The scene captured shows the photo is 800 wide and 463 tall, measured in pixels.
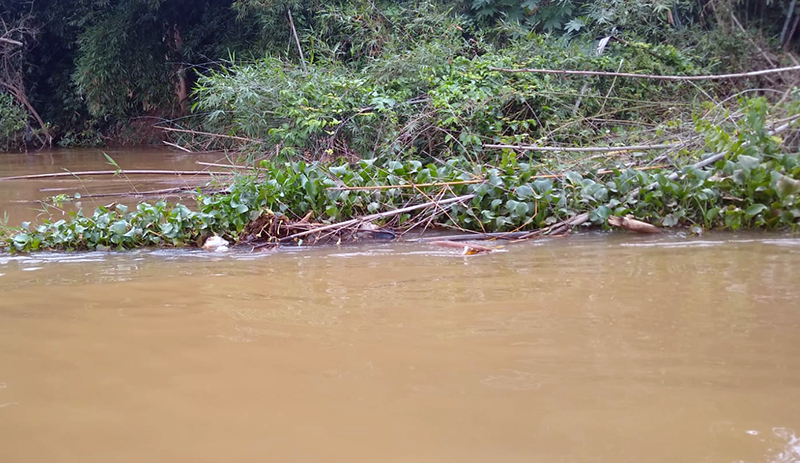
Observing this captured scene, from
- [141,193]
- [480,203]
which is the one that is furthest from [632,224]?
[141,193]

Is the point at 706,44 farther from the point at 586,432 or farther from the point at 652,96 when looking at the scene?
the point at 586,432

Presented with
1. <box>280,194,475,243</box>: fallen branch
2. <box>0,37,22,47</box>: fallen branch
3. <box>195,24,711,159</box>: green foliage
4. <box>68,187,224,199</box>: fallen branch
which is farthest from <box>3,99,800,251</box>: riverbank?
<box>0,37,22,47</box>: fallen branch

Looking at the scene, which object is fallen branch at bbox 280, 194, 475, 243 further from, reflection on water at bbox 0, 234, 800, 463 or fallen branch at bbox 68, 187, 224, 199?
fallen branch at bbox 68, 187, 224, 199

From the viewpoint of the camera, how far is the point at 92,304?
278 centimetres

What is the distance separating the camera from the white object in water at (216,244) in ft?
13.5

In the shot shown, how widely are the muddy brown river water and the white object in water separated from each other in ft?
2.53

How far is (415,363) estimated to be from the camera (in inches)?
78.4

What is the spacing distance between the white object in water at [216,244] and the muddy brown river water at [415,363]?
2.53 feet

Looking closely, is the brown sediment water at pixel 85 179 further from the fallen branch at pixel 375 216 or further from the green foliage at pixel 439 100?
the fallen branch at pixel 375 216

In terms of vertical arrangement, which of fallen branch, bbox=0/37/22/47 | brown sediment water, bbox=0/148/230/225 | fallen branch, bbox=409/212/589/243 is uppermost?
fallen branch, bbox=0/37/22/47

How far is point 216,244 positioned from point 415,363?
2.50 meters

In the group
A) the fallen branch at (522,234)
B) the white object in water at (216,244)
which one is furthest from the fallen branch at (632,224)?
the white object in water at (216,244)

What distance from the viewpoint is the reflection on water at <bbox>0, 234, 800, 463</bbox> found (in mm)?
1550

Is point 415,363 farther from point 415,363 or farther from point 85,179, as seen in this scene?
point 85,179
